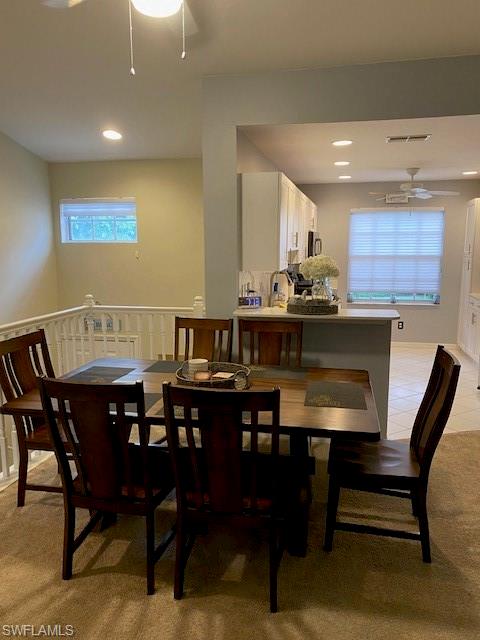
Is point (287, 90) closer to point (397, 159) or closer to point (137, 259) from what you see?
point (397, 159)

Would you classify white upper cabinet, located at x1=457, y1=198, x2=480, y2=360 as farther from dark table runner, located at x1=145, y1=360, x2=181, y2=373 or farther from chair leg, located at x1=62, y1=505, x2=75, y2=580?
chair leg, located at x1=62, y1=505, x2=75, y2=580

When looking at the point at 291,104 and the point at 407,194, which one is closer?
the point at 291,104

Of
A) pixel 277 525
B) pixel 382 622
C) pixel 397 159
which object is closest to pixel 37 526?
pixel 277 525

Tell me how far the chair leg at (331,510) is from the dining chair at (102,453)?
30.5 inches

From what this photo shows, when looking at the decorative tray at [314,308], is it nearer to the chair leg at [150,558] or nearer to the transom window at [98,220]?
the chair leg at [150,558]

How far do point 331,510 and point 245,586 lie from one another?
528 mm

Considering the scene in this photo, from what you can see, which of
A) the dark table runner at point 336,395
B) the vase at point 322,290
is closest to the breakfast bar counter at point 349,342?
the vase at point 322,290

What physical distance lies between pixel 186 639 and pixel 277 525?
54 cm

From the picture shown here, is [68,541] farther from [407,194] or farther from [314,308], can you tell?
[407,194]

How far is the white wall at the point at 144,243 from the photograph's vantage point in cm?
538

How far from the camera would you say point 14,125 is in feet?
14.8

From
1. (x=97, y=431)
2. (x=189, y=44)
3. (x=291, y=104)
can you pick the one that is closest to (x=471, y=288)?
(x=291, y=104)

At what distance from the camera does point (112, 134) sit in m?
4.54

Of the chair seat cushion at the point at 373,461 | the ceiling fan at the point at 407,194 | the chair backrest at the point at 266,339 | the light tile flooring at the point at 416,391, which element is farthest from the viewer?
the ceiling fan at the point at 407,194
